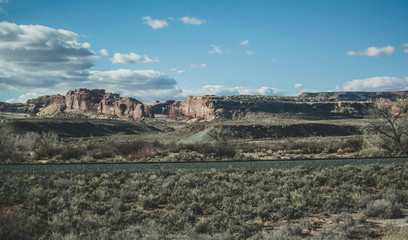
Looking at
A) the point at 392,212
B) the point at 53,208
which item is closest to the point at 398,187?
the point at 392,212

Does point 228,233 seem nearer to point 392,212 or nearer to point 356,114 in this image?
point 392,212

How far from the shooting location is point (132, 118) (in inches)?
5315

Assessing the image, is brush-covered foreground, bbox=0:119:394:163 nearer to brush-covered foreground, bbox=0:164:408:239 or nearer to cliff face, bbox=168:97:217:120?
brush-covered foreground, bbox=0:164:408:239

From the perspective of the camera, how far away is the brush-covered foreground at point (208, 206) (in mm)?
7855

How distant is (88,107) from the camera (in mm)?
142500

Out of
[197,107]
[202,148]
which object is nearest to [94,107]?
[197,107]

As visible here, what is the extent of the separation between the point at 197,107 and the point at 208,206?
411ft

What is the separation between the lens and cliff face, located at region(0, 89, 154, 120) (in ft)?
452

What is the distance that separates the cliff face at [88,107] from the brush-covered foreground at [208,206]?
125138 mm

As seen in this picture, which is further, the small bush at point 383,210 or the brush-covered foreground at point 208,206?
the small bush at point 383,210

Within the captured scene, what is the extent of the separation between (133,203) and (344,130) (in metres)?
62.9

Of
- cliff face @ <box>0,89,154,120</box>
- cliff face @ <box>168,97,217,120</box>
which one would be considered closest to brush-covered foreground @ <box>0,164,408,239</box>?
cliff face @ <box>168,97,217,120</box>

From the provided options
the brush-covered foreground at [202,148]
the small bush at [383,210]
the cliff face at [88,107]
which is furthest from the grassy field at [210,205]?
the cliff face at [88,107]

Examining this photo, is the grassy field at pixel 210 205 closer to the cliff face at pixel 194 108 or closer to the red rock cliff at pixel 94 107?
the cliff face at pixel 194 108
